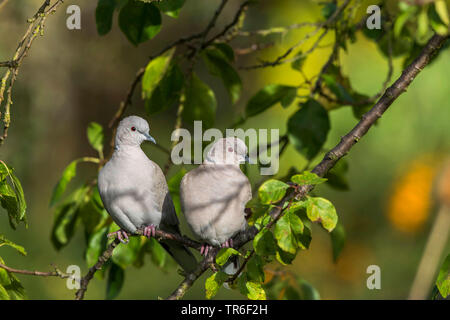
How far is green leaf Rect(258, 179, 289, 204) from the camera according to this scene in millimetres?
1354

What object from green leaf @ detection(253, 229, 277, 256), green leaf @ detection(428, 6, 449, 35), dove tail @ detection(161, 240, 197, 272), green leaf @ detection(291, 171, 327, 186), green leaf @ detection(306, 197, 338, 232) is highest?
green leaf @ detection(428, 6, 449, 35)

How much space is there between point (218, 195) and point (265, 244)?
0.36 meters

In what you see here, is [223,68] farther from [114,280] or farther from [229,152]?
[114,280]

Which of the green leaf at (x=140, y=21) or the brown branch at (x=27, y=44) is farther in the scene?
the green leaf at (x=140, y=21)

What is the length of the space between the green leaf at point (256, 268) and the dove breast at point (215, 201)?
269mm

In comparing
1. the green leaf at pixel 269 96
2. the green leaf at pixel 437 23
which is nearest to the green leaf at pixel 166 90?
the green leaf at pixel 269 96

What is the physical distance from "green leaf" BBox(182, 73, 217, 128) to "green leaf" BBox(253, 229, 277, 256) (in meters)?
0.93

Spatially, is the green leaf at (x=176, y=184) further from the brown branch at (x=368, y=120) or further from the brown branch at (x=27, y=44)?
the brown branch at (x=27, y=44)

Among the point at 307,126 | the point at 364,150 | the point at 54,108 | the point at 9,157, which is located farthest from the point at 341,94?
the point at 54,108

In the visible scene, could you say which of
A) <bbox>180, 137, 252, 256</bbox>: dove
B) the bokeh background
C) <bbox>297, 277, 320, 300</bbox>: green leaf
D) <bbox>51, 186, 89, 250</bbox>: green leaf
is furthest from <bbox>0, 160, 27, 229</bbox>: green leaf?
the bokeh background

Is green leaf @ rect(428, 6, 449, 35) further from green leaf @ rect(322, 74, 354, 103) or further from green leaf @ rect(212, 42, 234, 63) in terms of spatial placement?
green leaf @ rect(212, 42, 234, 63)

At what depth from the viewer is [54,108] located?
4.83m

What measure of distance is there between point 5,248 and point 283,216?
3.35 m

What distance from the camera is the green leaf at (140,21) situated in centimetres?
201
